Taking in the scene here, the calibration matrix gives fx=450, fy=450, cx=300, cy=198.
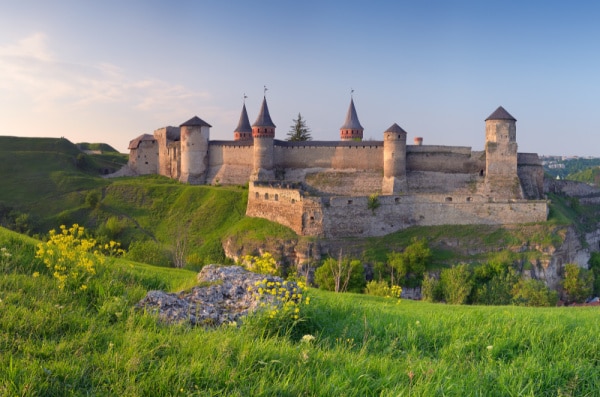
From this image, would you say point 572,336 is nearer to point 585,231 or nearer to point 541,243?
point 541,243

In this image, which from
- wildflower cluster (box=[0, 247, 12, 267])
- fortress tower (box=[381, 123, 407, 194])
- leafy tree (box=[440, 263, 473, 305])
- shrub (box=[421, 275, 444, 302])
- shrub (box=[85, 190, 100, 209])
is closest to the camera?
wildflower cluster (box=[0, 247, 12, 267])

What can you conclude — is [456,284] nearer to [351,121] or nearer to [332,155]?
[332,155]

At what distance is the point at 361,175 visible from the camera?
138ft

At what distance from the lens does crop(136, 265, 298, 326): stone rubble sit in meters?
5.98

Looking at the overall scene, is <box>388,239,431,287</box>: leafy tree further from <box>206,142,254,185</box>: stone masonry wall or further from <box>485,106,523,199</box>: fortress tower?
<box>206,142,254,185</box>: stone masonry wall

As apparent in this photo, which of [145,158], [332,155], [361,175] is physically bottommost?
[361,175]

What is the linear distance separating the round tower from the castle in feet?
0.33

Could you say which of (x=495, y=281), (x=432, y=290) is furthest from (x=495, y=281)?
(x=432, y=290)

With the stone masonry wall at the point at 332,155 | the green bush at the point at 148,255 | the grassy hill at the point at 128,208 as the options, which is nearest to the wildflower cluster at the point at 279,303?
the green bush at the point at 148,255

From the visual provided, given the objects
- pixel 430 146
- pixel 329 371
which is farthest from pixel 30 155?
pixel 329 371

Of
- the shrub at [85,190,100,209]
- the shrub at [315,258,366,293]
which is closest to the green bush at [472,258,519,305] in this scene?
the shrub at [315,258,366,293]

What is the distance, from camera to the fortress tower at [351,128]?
50.3 meters

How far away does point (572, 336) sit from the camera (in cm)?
Answer: 641

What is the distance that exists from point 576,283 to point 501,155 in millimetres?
12592
